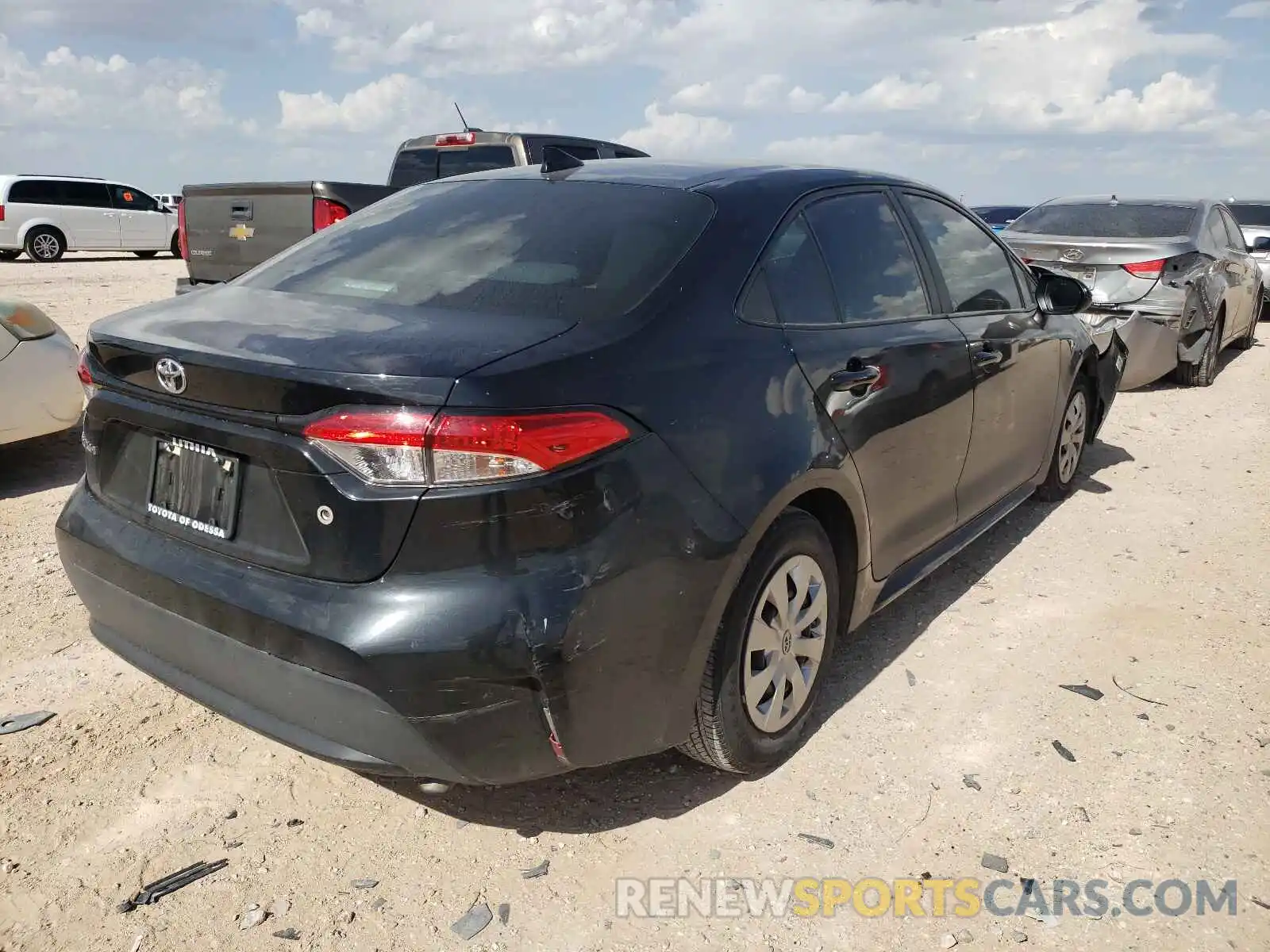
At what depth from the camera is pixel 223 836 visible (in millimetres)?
2629

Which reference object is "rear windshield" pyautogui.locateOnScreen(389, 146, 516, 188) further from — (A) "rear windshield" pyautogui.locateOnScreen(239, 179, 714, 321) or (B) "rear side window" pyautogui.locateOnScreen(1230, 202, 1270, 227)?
(B) "rear side window" pyautogui.locateOnScreen(1230, 202, 1270, 227)

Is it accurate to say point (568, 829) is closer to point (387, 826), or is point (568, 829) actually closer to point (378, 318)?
point (387, 826)

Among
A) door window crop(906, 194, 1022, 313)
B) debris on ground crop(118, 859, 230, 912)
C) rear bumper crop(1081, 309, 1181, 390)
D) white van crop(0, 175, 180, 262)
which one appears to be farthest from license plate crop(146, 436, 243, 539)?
white van crop(0, 175, 180, 262)

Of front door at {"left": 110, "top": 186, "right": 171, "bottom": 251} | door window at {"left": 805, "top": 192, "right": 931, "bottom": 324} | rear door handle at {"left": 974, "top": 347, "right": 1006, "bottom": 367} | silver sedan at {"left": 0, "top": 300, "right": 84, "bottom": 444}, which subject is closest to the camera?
door window at {"left": 805, "top": 192, "right": 931, "bottom": 324}

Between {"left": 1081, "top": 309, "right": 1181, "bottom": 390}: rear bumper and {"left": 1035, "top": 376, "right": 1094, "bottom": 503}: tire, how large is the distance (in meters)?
2.64

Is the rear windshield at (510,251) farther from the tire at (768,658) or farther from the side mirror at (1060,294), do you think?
the side mirror at (1060,294)

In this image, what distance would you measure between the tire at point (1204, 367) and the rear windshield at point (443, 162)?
620cm

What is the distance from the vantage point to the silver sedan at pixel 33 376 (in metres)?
5.11

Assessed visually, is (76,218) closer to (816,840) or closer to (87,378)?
(87,378)

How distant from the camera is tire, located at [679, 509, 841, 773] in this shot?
2.61 meters

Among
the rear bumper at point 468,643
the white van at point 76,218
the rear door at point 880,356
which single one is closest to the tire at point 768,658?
the rear bumper at point 468,643

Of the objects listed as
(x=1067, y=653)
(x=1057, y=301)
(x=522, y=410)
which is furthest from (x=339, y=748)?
(x=1057, y=301)

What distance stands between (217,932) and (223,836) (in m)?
0.35

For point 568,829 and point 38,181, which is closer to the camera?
point 568,829
